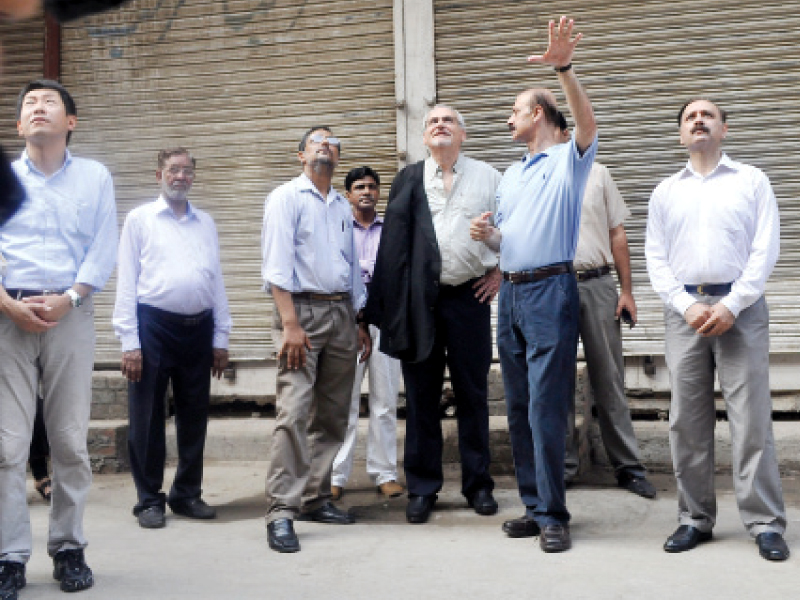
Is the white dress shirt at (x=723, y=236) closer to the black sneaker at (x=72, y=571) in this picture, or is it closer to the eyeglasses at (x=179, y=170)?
the eyeglasses at (x=179, y=170)

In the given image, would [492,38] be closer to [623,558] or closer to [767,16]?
[767,16]

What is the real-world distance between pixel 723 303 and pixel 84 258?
292cm

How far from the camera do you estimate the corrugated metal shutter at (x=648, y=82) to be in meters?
6.60

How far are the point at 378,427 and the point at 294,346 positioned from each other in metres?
1.27

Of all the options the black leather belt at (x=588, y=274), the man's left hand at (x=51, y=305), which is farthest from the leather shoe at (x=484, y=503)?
the man's left hand at (x=51, y=305)

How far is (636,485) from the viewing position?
573 cm

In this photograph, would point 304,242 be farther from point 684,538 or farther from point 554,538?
point 684,538

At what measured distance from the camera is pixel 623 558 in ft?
14.6

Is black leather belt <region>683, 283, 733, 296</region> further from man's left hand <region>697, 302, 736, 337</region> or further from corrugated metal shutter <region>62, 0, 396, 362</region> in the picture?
corrugated metal shutter <region>62, 0, 396, 362</region>

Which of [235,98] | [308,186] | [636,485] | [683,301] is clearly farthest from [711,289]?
[235,98]

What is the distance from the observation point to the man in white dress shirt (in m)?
4.53

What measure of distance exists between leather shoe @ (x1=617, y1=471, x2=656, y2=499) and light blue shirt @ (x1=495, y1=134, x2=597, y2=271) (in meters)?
1.65

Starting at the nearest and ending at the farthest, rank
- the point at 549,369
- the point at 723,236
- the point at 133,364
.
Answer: the point at 723,236 < the point at 549,369 < the point at 133,364

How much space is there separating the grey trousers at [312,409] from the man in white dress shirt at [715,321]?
1.70 metres
